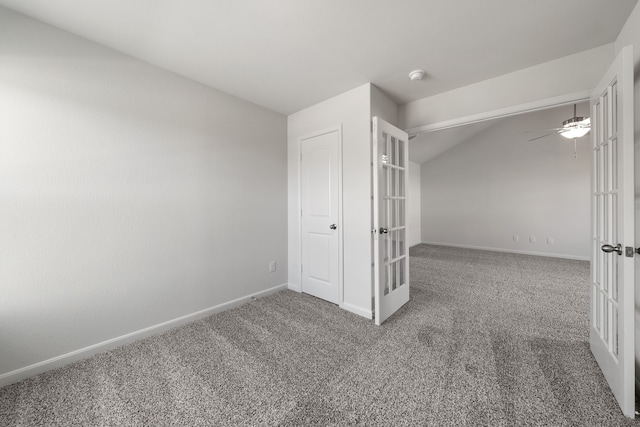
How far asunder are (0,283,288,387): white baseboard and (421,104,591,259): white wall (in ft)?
19.9

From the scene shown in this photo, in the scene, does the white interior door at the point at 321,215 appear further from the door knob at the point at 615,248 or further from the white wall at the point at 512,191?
the white wall at the point at 512,191

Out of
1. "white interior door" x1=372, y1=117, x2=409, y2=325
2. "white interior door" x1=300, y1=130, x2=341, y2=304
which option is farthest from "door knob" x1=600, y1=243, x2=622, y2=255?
"white interior door" x1=300, y1=130, x2=341, y2=304

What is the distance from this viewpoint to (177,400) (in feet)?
4.66

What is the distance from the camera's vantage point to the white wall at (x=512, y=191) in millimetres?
5004

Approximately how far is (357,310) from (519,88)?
260cm

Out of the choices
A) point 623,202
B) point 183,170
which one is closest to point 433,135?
point 623,202

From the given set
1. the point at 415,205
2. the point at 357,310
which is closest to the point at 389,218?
the point at 357,310

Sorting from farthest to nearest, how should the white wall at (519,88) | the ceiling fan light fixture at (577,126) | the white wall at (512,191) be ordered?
1. the white wall at (512,191)
2. the ceiling fan light fixture at (577,126)
3. the white wall at (519,88)

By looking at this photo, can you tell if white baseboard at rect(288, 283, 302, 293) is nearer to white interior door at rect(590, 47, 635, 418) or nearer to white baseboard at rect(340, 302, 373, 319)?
white baseboard at rect(340, 302, 373, 319)

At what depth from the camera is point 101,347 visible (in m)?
1.87

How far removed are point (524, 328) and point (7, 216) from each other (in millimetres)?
4074

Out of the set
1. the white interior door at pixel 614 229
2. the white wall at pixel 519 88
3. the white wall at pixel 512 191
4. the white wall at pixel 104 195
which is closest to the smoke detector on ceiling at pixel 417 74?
the white wall at pixel 519 88

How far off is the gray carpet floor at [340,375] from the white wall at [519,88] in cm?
209

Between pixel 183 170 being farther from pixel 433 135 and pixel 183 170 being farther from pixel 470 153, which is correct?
pixel 470 153
